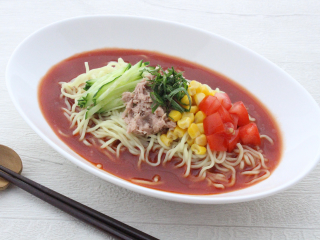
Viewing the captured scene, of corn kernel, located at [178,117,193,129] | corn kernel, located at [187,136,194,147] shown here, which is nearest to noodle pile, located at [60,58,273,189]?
corn kernel, located at [187,136,194,147]

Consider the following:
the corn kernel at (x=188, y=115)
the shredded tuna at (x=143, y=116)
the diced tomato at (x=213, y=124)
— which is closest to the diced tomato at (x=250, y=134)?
the diced tomato at (x=213, y=124)

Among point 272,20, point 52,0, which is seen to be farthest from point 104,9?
point 272,20

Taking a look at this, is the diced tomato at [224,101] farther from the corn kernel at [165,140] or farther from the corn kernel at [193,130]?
the corn kernel at [165,140]

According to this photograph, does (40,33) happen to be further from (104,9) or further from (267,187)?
(267,187)

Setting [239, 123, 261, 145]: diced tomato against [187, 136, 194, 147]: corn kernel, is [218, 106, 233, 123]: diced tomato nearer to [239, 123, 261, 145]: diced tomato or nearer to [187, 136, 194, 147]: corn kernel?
[239, 123, 261, 145]: diced tomato

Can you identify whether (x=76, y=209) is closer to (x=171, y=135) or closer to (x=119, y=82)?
(x=171, y=135)

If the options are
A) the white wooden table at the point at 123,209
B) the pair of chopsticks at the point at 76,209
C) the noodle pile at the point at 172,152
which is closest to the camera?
the pair of chopsticks at the point at 76,209
